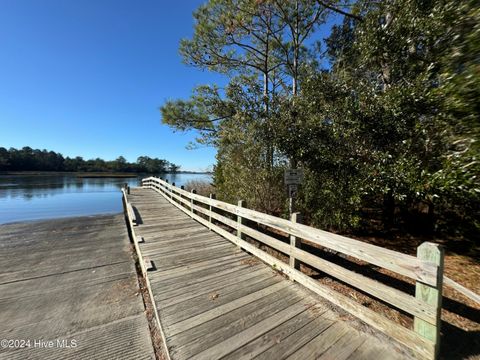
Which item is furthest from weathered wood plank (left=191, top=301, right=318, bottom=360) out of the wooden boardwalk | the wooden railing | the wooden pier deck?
the wooden pier deck

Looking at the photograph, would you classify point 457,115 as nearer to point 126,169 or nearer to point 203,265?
point 203,265

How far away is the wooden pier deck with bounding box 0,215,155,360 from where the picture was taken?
2.69 metres

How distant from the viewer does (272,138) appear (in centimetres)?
654

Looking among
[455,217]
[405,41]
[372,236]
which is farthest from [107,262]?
[455,217]

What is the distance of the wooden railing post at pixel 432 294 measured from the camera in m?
1.90

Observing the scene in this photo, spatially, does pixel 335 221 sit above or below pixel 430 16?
below

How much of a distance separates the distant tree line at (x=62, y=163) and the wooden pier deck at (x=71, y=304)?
10283 cm

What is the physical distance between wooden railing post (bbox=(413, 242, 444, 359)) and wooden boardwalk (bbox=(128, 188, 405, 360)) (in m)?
0.31

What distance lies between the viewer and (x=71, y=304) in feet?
12.3

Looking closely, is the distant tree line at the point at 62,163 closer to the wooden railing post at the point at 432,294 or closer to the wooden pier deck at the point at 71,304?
the wooden pier deck at the point at 71,304

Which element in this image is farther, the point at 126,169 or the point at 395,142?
the point at 126,169

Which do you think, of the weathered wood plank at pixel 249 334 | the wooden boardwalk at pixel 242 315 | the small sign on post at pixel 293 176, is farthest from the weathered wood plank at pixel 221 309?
the small sign on post at pixel 293 176

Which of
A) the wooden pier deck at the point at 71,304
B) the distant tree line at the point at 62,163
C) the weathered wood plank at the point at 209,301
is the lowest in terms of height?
the wooden pier deck at the point at 71,304

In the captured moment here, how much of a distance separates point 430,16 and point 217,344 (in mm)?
5980
